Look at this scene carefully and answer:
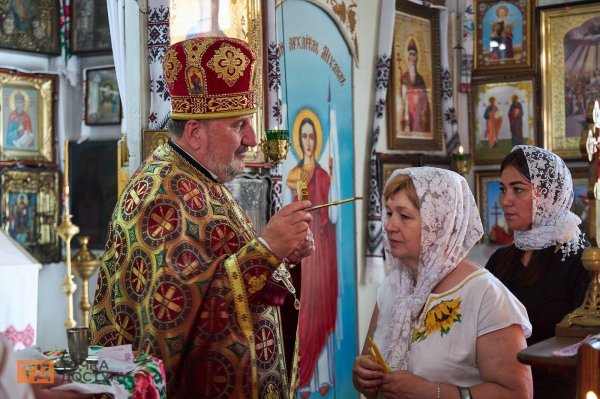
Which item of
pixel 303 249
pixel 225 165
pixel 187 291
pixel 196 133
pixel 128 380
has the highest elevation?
pixel 196 133

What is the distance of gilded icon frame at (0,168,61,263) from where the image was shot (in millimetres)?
6859

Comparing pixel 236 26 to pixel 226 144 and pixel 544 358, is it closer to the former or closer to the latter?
pixel 226 144

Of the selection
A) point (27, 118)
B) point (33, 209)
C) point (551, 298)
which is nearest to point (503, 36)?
point (27, 118)

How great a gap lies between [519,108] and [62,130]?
12.3 feet

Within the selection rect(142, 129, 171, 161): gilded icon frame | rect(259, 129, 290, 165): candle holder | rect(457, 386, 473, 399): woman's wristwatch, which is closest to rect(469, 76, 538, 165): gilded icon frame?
rect(259, 129, 290, 165): candle holder

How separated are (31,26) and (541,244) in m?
4.52

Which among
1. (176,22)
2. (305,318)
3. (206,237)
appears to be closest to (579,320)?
(206,237)

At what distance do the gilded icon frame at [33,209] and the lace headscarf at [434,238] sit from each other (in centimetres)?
437

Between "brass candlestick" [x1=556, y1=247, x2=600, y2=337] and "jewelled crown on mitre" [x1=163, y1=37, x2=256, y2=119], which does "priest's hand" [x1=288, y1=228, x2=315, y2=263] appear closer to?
"jewelled crown on mitre" [x1=163, y1=37, x2=256, y2=119]

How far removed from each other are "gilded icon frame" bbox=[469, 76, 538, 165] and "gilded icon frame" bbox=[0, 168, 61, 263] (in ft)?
11.6

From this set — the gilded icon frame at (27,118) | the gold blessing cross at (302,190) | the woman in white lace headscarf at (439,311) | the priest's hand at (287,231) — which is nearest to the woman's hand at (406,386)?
the woman in white lace headscarf at (439,311)

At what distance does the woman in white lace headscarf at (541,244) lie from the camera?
3668 mm

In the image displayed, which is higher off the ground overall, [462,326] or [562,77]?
[562,77]

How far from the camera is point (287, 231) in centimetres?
311
